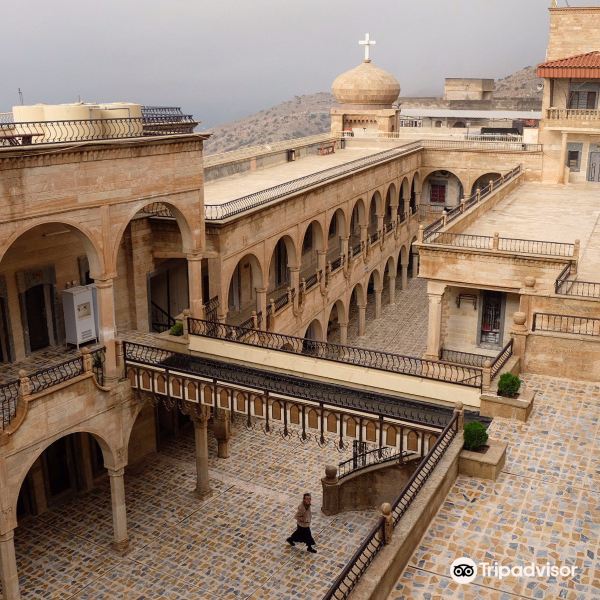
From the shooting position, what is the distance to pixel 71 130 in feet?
56.2

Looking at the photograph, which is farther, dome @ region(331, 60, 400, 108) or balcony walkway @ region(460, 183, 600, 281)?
dome @ region(331, 60, 400, 108)

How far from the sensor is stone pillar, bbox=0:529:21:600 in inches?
610

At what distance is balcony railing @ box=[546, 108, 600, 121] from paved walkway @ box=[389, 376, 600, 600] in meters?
26.1

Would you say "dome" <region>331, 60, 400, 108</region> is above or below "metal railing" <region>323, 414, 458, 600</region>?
above

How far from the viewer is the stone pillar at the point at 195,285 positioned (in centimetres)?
2098

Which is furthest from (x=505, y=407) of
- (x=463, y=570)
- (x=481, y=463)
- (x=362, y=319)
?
(x=362, y=319)

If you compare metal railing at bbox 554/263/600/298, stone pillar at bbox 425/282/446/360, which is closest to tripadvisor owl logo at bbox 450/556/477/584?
metal railing at bbox 554/263/600/298

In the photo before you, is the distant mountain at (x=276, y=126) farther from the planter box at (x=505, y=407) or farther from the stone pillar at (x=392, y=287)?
the planter box at (x=505, y=407)

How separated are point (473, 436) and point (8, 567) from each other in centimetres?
1006

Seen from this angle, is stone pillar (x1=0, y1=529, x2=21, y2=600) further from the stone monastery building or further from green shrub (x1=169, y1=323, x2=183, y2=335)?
green shrub (x1=169, y1=323, x2=183, y2=335)

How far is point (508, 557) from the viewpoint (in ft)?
38.5

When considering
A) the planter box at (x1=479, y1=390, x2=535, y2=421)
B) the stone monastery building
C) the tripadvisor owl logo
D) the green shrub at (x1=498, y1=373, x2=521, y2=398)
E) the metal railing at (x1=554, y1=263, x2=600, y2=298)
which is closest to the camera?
the tripadvisor owl logo

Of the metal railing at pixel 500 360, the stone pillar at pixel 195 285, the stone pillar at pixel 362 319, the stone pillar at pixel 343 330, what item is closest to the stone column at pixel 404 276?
the stone pillar at pixel 362 319

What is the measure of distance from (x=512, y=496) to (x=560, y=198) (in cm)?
2606
